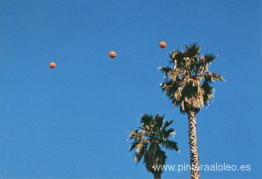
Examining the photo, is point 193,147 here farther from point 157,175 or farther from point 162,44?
point 162,44

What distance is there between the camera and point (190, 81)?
34625 millimetres

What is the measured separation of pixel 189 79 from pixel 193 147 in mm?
4512

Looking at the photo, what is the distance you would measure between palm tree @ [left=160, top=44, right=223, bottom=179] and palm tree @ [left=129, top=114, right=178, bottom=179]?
234 centimetres

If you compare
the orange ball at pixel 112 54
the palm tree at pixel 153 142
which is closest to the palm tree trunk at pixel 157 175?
the palm tree at pixel 153 142

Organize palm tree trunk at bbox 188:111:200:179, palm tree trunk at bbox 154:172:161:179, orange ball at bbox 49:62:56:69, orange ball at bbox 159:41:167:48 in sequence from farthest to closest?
1. palm tree trunk at bbox 154:172:161:179
2. orange ball at bbox 49:62:56:69
3. palm tree trunk at bbox 188:111:200:179
4. orange ball at bbox 159:41:167:48

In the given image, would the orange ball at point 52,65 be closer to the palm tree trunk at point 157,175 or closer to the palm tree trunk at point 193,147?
→ the palm tree trunk at point 193,147

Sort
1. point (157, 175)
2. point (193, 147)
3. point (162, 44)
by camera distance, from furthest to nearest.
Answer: point (157, 175) < point (193, 147) < point (162, 44)

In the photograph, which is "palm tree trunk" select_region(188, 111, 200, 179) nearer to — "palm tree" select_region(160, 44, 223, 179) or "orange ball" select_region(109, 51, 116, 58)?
"palm tree" select_region(160, 44, 223, 179)

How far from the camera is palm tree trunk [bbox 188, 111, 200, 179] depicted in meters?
31.6

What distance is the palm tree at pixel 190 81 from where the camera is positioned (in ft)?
112

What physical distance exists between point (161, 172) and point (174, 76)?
5.83 m

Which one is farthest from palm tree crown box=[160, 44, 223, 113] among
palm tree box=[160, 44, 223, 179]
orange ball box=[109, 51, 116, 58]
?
orange ball box=[109, 51, 116, 58]

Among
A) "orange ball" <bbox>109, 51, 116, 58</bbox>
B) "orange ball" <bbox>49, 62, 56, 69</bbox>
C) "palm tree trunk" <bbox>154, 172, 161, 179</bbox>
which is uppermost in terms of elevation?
"orange ball" <bbox>109, 51, 116, 58</bbox>

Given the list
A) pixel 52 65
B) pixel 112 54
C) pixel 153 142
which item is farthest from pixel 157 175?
pixel 52 65
